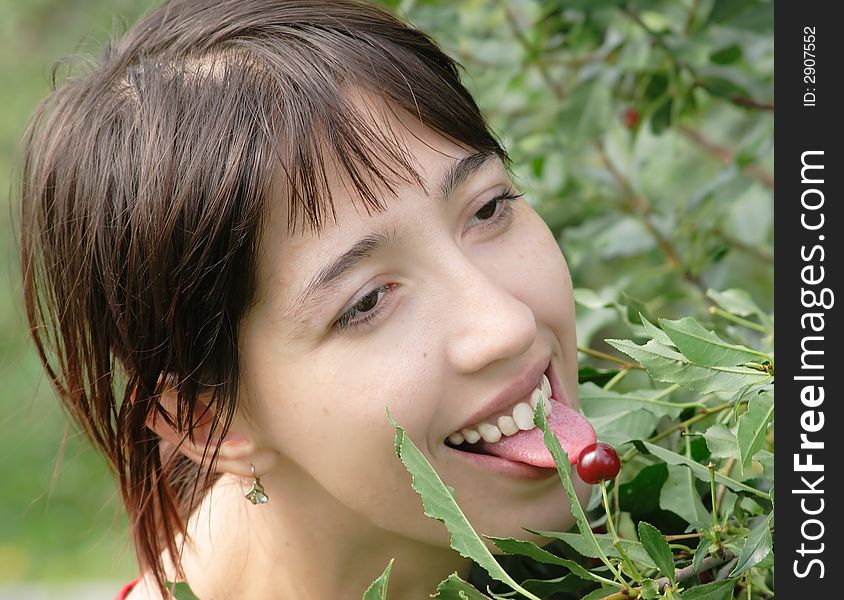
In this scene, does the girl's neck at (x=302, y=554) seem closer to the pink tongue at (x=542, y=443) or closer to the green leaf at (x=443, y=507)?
the pink tongue at (x=542, y=443)

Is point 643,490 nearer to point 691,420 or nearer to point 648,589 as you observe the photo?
point 691,420

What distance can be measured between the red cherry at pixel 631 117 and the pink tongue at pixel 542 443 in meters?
0.81

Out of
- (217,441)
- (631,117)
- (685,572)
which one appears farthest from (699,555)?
(631,117)

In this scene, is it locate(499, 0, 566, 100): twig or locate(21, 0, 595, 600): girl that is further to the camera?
locate(499, 0, 566, 100): twig

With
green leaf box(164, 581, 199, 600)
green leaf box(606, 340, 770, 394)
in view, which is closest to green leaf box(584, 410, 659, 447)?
green leaf box(606, 340, 770, 394)

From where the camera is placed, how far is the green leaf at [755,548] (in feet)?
2.90

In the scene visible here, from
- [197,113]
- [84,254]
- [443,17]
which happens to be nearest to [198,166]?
[197,113]

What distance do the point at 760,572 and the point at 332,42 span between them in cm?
69

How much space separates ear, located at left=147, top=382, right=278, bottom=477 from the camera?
1214mm

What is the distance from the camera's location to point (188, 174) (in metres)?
1.11

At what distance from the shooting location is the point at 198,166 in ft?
3.64

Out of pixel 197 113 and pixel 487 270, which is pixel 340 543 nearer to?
pixel 487 270

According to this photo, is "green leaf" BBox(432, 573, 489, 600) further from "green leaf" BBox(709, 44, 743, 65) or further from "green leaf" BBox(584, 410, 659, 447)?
"green leaf" BBox(709, 44, 743, 65)

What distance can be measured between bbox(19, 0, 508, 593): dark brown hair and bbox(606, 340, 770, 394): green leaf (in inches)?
12.0
